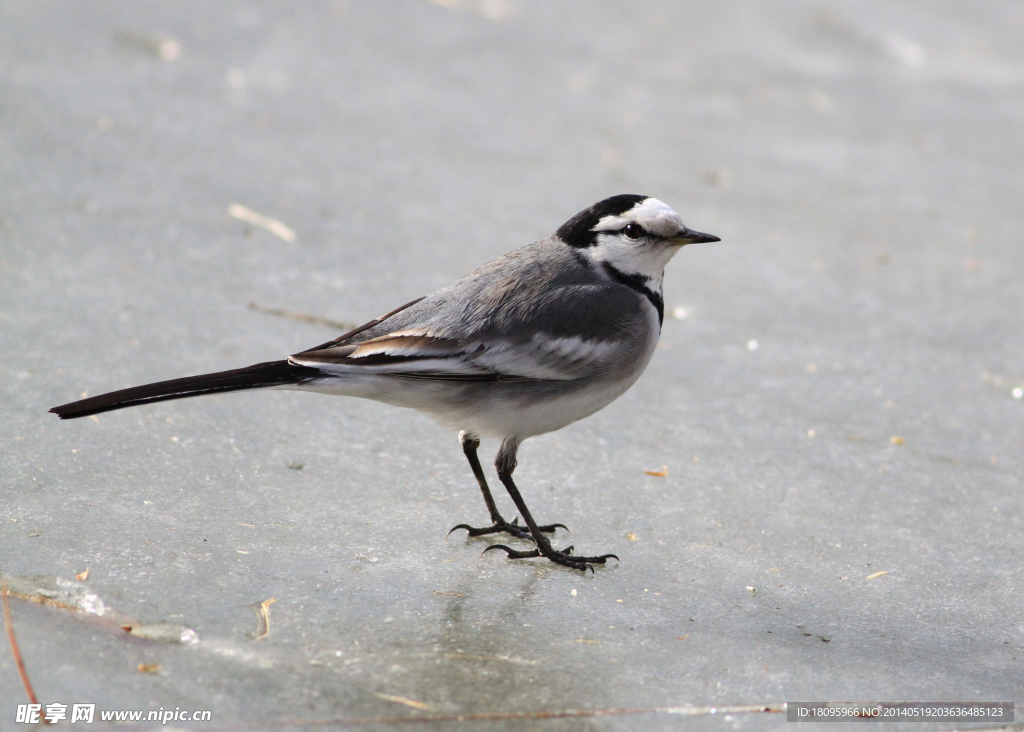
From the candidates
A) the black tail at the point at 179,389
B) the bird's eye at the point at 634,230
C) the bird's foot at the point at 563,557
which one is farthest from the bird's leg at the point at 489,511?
the bird's eye at the point at 634,230

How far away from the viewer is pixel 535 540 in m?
3.97

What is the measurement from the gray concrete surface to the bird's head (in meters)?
0.86

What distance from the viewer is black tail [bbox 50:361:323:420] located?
347cm

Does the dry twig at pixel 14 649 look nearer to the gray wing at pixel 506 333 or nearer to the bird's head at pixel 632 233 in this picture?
the gray wing at pixel 506 333

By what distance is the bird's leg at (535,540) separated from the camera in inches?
153

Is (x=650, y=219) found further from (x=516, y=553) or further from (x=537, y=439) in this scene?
(x=516, y=553)

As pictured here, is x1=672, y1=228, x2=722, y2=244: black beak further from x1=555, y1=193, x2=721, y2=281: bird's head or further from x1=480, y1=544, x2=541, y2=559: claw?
x1=480, y1=544, x2=541, y2=559: claw

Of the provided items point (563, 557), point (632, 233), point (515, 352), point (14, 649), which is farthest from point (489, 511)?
point (14, 649)

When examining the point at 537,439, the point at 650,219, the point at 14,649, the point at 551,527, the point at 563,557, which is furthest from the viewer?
the point at 537,439

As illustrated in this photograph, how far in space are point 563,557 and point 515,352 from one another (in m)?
0.76

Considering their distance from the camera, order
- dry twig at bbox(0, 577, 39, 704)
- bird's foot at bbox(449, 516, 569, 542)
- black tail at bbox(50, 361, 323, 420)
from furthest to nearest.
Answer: bird's foot at bbox(449, 516, 569, 542), black tail at bbox(50, 361, 323, 420), dry twig at bbox(0, 577, 39, 704)

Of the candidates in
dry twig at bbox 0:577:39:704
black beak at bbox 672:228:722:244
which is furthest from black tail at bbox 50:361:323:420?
black beak at bbox 672:228:722:244

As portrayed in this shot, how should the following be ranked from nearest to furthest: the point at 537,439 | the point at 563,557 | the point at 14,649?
the point at 14,649, the point at 563,557, the point at 537,439

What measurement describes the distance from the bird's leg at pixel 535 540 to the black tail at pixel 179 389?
2.94 ft
